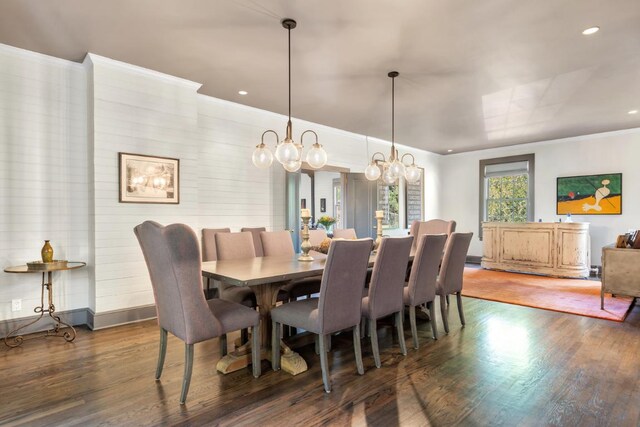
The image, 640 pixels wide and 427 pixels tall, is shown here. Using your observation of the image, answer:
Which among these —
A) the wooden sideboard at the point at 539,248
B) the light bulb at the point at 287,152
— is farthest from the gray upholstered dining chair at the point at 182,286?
the wooden sideboard at the point at 539,248

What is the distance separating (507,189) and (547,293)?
3.56 metres

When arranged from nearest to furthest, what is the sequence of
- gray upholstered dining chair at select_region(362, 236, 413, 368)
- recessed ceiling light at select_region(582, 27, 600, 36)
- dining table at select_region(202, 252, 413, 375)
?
dining table at select_region(202, 252, 413, 375) → gray upholstered dining chair at select_region(362, 236, 413, 368) → recessed ceiling light at select_region(582, 27, 600, 36)

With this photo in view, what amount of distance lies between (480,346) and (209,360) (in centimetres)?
227

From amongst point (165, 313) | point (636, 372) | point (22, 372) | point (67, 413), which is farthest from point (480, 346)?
point (22, 372)

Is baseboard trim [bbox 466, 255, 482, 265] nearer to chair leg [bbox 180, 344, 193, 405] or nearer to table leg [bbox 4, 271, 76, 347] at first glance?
chair leg [bbox 180, 344, 193, 405]

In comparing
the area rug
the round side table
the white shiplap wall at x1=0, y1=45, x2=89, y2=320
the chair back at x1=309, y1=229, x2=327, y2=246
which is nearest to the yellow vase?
the round side table

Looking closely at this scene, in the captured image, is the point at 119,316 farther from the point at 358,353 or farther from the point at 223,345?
the point at 358,353

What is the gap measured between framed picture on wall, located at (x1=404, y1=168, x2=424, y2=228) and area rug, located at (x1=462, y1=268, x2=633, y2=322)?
6.19 feet

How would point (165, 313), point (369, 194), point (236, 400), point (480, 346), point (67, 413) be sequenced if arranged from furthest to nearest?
point (369, 194), point (480, 346), point (165, 313), point (236, 400), point (67, 413)

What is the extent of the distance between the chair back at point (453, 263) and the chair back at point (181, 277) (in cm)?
219

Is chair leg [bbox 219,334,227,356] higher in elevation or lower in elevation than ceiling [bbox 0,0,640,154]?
lower

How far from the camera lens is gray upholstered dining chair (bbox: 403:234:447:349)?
3059 mm

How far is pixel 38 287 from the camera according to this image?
351cm

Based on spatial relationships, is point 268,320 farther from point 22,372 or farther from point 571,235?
point 571,235
